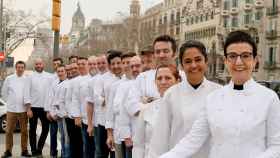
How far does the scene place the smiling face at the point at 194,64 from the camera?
A: 4.30 metres

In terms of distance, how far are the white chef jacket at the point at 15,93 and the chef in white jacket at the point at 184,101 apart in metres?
8.82

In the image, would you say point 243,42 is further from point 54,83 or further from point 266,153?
point 54,83

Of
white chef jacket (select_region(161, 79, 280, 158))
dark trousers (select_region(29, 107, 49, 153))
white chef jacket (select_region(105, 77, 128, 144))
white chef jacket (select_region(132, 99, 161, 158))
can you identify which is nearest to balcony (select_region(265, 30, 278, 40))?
dark trousers (select_region(29, 107, 49, 153))

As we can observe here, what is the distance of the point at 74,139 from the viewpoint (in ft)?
37.0

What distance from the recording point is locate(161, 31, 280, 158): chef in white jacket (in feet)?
11.6

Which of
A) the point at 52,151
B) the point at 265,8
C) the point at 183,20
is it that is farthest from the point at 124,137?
the point at 183,20

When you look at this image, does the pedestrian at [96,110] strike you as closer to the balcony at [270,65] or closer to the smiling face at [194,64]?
the smiling face at [194,64]

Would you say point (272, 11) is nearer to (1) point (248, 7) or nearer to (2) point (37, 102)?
(1) point (248, 7)

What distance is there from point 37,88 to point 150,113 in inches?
320

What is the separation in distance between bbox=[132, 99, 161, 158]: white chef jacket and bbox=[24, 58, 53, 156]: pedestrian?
295 inches

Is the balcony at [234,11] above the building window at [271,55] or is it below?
above

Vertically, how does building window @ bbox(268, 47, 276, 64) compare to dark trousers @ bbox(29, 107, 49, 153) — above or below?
above

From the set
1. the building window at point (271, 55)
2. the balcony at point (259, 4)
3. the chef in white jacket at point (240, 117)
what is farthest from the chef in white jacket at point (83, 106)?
the balcony at point (259, 4)

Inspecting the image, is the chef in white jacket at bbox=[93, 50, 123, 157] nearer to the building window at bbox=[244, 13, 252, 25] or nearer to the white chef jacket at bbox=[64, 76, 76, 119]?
the white chef jacket at bbox=[64, 76, 76, 119]
